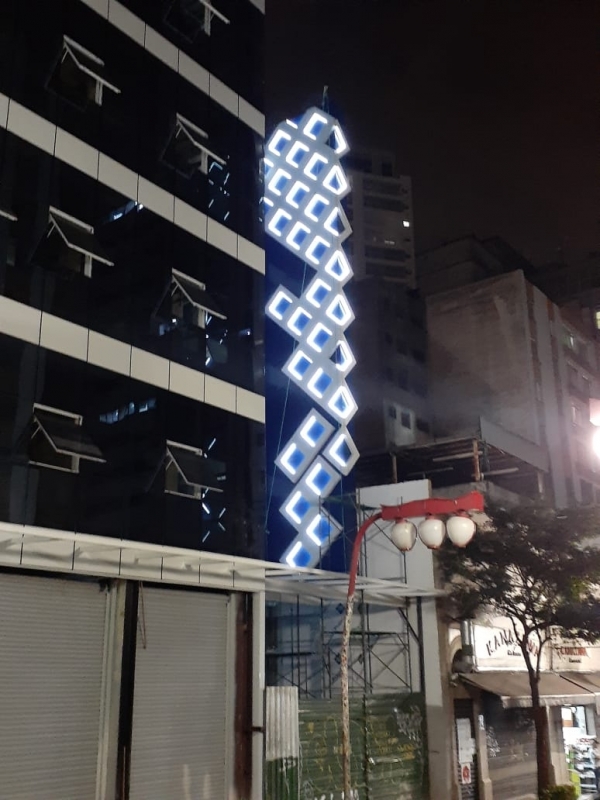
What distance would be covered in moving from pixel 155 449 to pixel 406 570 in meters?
9.84

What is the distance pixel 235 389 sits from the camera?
20391mm

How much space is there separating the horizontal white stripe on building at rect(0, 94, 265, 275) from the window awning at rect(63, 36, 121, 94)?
1.74 metres

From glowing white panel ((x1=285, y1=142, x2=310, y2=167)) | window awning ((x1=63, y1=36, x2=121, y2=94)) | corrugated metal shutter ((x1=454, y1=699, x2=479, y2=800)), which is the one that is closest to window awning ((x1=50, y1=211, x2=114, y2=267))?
window awning ((x1=63, y1=36, x2=121, y2=94))

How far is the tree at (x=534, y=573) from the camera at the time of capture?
22625 millimetres

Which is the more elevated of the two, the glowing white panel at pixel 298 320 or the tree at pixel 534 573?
the glowing white panel at pixel 298 320

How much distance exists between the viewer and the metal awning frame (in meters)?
14.1

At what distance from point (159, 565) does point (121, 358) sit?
4.36 metres

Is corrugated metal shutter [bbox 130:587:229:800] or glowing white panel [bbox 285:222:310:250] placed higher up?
glowing white panel [bbox 285:222:310:250]

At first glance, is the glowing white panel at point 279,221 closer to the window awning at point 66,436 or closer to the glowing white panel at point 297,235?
the glowing white panel at point 297,235

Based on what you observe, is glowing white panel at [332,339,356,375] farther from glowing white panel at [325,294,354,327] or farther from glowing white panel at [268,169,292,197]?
glowing white panel at [268,169,292,197]

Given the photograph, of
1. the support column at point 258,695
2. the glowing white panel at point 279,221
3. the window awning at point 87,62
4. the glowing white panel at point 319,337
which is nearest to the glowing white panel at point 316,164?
the glowing white panel at point 279,221

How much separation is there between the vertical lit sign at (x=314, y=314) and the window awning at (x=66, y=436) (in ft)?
27.9

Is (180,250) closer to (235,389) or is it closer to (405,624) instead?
(235,389)

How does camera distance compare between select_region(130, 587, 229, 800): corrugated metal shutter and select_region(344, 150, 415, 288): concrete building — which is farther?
select_region(344, 150, 415, 288): concrete building
